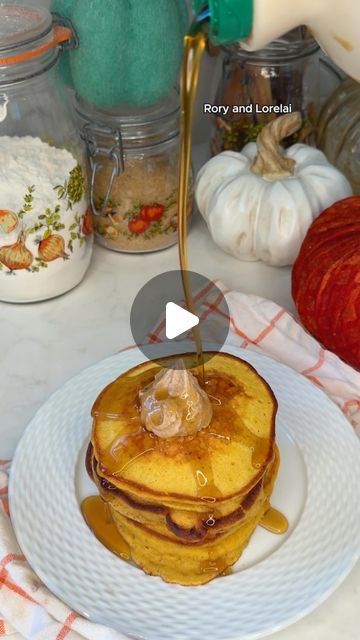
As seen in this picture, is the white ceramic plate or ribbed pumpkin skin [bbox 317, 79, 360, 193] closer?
the white ceramic plate

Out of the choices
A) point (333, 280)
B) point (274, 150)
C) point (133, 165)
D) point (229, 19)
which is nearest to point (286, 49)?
point (274, 150)

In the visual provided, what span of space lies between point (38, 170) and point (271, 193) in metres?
0.30

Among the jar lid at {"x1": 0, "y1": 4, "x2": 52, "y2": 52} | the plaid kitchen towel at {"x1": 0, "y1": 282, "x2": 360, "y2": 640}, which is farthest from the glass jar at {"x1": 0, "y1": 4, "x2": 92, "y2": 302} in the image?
the plaid kitchen towel at {"x1": 0, "y1": 282, "x2": 360, "y2": 640}

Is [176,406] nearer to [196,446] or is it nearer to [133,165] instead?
[196,446]

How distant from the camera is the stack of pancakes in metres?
0.62

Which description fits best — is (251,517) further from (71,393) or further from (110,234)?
(110,234)

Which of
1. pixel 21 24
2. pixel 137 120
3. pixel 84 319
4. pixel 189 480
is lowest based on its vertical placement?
pixel 84 319

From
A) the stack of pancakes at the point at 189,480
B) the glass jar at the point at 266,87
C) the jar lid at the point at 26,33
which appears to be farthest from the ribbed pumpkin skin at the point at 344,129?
the stack of pancakes at the point at 189,480

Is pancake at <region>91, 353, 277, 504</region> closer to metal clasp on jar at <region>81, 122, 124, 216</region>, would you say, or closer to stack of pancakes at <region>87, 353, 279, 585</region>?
stack of pancakes at <region>87, 353, 279, 585</region>

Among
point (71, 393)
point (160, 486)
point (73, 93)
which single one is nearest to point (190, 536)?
point (160, 486)

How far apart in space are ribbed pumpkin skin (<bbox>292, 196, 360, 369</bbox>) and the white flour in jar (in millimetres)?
288

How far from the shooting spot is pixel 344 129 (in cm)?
109

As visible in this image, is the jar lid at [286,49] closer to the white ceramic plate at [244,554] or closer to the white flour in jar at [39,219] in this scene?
the white flour in jar at [39,219]

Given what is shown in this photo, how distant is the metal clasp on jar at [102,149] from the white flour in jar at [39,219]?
0.15 ft
